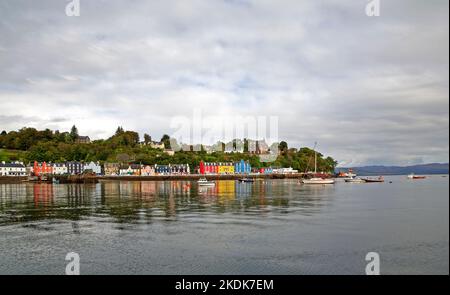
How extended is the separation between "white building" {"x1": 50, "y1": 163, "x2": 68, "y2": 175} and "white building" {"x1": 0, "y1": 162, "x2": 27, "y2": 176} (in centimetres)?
1133

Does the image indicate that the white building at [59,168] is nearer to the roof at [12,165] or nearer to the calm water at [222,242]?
the roof at [12,165]

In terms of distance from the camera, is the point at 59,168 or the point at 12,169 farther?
the point at 59,168

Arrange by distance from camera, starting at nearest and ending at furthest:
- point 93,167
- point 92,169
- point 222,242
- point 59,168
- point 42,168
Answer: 1. point 222,242
2. point 42,168
3. point 59,168
4. point 92,169
5. point 93,167

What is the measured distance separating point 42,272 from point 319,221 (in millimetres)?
23393

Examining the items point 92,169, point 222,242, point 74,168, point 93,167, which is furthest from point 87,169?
point 222,242

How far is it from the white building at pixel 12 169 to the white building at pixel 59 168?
37.2ft

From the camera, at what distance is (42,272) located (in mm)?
19516

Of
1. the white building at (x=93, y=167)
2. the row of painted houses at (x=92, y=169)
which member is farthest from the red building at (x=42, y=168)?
the white building at (x=93, y=167)

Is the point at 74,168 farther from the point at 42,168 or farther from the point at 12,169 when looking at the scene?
the point at 12,169

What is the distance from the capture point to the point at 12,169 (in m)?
167

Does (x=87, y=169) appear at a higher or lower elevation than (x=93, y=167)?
lower

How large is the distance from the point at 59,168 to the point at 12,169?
18.2 meters
